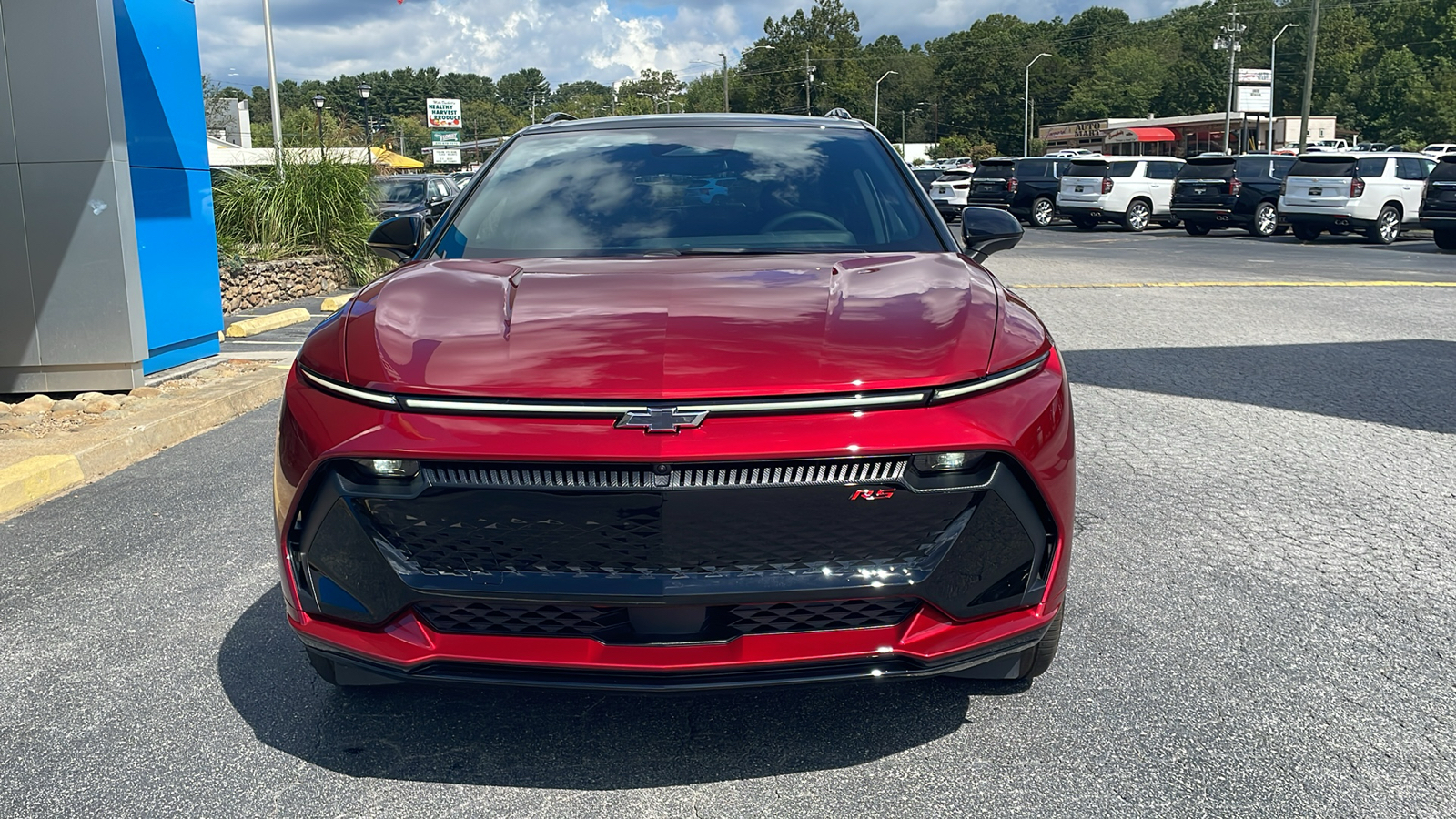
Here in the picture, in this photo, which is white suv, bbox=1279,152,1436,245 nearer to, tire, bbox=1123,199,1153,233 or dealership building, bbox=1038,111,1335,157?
tire, bbox=1123,199,1153,233

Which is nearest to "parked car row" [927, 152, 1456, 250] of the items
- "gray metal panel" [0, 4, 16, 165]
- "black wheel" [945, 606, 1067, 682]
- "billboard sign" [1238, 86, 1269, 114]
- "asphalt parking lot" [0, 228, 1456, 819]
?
"gray metal panel" [0, 4, 16, 165]

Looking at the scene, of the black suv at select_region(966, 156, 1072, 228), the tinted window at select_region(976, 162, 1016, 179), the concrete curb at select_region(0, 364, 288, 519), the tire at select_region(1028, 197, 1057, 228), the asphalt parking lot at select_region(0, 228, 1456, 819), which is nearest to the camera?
the asphalt parking lot at select_region(0, 228, 1456, 819)

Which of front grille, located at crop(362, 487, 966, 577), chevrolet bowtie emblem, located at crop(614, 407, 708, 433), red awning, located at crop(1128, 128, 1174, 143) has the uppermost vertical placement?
red awning, located at crop(1128, 128, 1174, 143)

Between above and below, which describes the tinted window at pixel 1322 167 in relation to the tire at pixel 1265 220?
above

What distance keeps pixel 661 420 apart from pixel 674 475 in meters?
0.11

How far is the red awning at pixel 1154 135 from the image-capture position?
91375 millimetres

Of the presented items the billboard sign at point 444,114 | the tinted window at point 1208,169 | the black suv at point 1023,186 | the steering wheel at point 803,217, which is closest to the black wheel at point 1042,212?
the black suv at point 1023,186

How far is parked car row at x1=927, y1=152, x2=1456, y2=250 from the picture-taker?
2331 centimetres

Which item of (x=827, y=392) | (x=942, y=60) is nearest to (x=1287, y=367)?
(x=827, y=392)

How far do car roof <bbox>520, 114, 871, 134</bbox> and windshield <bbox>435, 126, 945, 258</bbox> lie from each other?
0.16 ft

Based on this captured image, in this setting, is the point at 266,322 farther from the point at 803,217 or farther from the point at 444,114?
the point at 444,114

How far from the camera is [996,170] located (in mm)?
32844

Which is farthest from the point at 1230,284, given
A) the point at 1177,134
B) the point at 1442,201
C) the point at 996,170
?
the point at 1177,134

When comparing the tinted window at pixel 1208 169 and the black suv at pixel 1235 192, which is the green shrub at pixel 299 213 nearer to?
the black suv at pixel 1235 192
